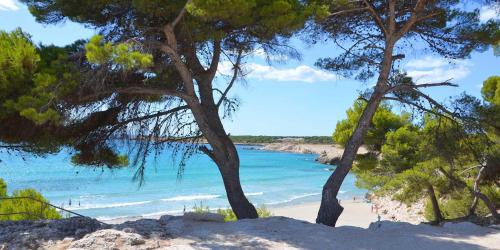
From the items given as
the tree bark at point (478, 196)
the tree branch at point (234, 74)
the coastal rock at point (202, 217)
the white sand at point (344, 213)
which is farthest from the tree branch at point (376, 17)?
the white sand at point (344, 213)

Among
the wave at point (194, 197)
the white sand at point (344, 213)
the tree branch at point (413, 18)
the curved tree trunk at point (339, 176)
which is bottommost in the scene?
the white sand at point (344, 213)

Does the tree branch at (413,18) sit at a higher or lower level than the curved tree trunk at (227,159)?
higher

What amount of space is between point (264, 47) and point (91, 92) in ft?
10.1

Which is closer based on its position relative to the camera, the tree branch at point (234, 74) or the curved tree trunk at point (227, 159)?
the curved tree trunk at point (227, 159)

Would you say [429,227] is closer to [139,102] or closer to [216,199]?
[139,102]

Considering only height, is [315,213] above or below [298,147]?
below

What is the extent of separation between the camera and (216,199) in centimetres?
3416

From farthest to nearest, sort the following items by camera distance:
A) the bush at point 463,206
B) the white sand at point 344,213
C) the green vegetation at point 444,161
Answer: the white sand at point 344,213, the bush at point 463,206, the green vegetation at point 444,161

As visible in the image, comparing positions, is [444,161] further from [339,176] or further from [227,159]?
[227,159]

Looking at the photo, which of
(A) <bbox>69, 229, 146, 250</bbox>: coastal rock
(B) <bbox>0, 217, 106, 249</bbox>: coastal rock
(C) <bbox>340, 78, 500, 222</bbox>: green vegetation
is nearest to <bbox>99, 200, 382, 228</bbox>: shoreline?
(C) <bbox>340, 78, 500, 222</bbox>: green vegetation

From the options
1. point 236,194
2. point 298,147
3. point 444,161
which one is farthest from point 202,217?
point 298,147

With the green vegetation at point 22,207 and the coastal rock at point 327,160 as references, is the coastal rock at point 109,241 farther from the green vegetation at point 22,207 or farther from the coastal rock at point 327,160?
the coastal rock at point 327,160

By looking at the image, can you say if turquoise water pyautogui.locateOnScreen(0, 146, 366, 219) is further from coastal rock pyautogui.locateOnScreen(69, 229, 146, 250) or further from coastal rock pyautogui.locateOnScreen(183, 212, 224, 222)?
coastal rock pyautogui.locateOnScreen(69, 229, 146, 250)

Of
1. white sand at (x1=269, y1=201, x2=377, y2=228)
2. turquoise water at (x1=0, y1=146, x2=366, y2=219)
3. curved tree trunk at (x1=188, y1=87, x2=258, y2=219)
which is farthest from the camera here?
turquoise water at (x1=0, y1=146, x2=366, y2=219)
